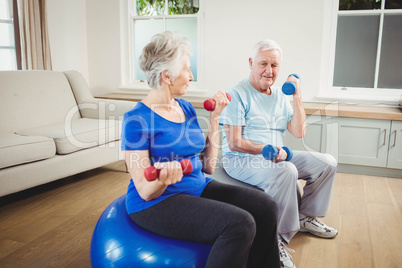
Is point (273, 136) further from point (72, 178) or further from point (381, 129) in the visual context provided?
point (72, 178)

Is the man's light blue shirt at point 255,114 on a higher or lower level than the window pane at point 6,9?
lower

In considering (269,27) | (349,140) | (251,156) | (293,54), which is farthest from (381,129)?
(251,156)

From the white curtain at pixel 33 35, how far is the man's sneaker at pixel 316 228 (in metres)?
2.95

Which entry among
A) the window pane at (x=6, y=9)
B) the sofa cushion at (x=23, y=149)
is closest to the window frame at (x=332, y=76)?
the sofa cushion at (x=23, y=149)

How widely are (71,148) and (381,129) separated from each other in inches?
100

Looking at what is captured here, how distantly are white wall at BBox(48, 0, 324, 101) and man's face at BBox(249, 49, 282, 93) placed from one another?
1.68m

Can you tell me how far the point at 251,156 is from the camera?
73.2 inches

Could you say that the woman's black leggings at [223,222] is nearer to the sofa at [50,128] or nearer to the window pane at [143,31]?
the sofa at [50,128]

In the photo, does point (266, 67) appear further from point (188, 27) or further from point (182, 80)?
point (188, 27)

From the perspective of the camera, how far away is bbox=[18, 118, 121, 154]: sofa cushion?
2545 mm

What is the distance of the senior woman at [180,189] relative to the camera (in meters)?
1.15

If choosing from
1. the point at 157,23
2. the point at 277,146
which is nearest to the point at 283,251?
the point at 277,146

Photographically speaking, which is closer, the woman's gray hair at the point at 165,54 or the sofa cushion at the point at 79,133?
the woman's gray hair at the point at 165,54

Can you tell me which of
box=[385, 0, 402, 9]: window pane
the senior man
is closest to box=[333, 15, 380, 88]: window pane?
box=[385, 0, 402, 9]: window pane
